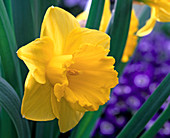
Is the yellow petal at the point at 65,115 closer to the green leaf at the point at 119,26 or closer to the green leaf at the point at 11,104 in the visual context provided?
the green leaf at the point at 11,104

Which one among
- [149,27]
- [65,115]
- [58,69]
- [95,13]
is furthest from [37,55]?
[149,27]

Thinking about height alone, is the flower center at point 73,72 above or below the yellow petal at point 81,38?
below

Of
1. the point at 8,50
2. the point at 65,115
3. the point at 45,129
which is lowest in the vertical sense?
the point at 45,129

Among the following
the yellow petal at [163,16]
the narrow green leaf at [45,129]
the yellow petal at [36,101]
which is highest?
the yellow petal at [163,16]

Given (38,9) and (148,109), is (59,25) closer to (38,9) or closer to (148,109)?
(38,9)

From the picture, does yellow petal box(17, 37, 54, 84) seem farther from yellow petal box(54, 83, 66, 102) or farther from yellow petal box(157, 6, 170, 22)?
yellow petal box(157, 6, 170, 22)

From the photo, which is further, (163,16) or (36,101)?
(163,16)

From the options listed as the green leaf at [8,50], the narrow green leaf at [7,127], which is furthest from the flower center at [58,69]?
the narrow green leaf at [7,127]

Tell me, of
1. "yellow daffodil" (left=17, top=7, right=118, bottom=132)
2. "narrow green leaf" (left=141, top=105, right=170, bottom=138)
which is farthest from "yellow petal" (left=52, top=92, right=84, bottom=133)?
"narrow green leaf" (left=141, top=105, right=170, bottom=138)
